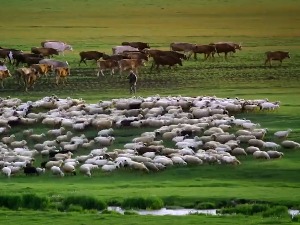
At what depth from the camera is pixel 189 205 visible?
1662cm

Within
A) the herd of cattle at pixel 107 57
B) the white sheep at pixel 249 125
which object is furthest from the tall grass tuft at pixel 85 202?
the herd of cattle at pixel 107 57

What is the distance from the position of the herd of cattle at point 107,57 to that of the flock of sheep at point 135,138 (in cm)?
538

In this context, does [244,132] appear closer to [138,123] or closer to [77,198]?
[138,123]

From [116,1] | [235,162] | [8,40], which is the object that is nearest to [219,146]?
[235,162]

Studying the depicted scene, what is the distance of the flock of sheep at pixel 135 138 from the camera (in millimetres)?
19750

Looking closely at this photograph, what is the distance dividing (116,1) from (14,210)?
151 ft

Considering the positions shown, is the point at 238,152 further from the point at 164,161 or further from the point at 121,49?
the point at 121,49

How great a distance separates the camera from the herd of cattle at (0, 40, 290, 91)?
32.0m

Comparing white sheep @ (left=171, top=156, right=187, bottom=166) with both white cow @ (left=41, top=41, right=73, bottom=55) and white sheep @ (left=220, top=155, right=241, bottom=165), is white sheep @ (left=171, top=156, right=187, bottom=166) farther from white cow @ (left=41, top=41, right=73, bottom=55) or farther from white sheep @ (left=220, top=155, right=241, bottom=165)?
white cow @ (left=41, top=41, right=73, bottom=55)

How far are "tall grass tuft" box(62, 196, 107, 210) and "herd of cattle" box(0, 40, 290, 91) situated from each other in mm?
14669

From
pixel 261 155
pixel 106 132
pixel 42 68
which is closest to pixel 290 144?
pixel 261 155

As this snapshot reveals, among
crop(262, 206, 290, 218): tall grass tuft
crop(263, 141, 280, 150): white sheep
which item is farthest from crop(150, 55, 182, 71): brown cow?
crop(262, 206, 290, 218): tall grass tuft

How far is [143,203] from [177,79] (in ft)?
54.1

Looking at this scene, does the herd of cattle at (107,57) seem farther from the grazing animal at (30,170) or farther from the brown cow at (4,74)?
the grazing animal at (30,170)
